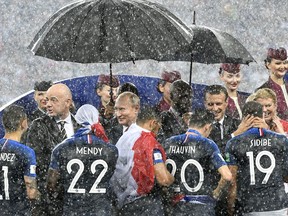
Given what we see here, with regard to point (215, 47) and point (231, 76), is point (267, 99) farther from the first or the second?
point (231, 76)

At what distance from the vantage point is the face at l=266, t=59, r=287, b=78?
11625mm

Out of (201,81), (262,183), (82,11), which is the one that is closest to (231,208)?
(262,183)

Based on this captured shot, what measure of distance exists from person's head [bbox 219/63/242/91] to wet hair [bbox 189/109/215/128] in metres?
2.36

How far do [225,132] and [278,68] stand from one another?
161 cm

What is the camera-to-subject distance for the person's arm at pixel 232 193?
30.2ft

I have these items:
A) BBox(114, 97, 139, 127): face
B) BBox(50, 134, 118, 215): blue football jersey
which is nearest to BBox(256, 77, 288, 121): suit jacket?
BBox(114, 97, 139, 127): face

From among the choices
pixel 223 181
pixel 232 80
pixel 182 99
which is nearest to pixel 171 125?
pixel 182 99

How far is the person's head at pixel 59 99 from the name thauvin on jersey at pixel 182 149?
1.12 m

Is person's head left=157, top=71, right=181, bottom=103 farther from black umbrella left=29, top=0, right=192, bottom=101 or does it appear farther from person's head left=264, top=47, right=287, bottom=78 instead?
black umbrella left=29, top=0, right=192, bottom=101

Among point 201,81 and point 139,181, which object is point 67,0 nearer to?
point 201,81

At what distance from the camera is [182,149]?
896 centimetres

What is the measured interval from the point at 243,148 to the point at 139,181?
0.91 m

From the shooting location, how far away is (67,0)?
14875 millimetres

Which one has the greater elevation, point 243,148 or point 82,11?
point 82,11
